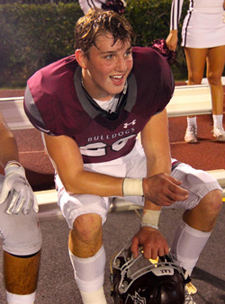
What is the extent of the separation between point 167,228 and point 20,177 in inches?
48.9

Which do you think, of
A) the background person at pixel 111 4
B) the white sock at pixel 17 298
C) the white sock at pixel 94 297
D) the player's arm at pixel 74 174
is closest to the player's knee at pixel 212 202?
the player's arm at pixel 74 174

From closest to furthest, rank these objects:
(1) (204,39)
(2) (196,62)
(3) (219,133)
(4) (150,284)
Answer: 1. (4) (150,284)
2. (1) (204,39)
3. (2) (196,62)
4. (3) (219,133)

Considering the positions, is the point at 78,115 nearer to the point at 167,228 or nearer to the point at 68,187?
the point at 68,187

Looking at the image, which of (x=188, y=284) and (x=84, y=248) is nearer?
(x=84, y=248)

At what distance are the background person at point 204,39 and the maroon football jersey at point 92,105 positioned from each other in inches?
71.3

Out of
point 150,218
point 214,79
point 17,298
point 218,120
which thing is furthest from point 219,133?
point 17,298

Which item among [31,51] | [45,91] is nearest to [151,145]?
[45,91]

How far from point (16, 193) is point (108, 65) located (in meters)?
0.70

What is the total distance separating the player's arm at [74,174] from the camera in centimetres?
185

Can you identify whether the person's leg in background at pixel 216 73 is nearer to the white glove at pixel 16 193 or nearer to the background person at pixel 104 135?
the background person at pixel 104 135

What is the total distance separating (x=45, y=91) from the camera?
5.89 ft

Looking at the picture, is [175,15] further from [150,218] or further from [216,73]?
[150,218]

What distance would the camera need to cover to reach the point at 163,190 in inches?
68.6

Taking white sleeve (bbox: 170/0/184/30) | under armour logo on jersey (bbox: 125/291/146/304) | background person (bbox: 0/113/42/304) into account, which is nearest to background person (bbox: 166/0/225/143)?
white sleeve (bbox: 170/0/184/30)
